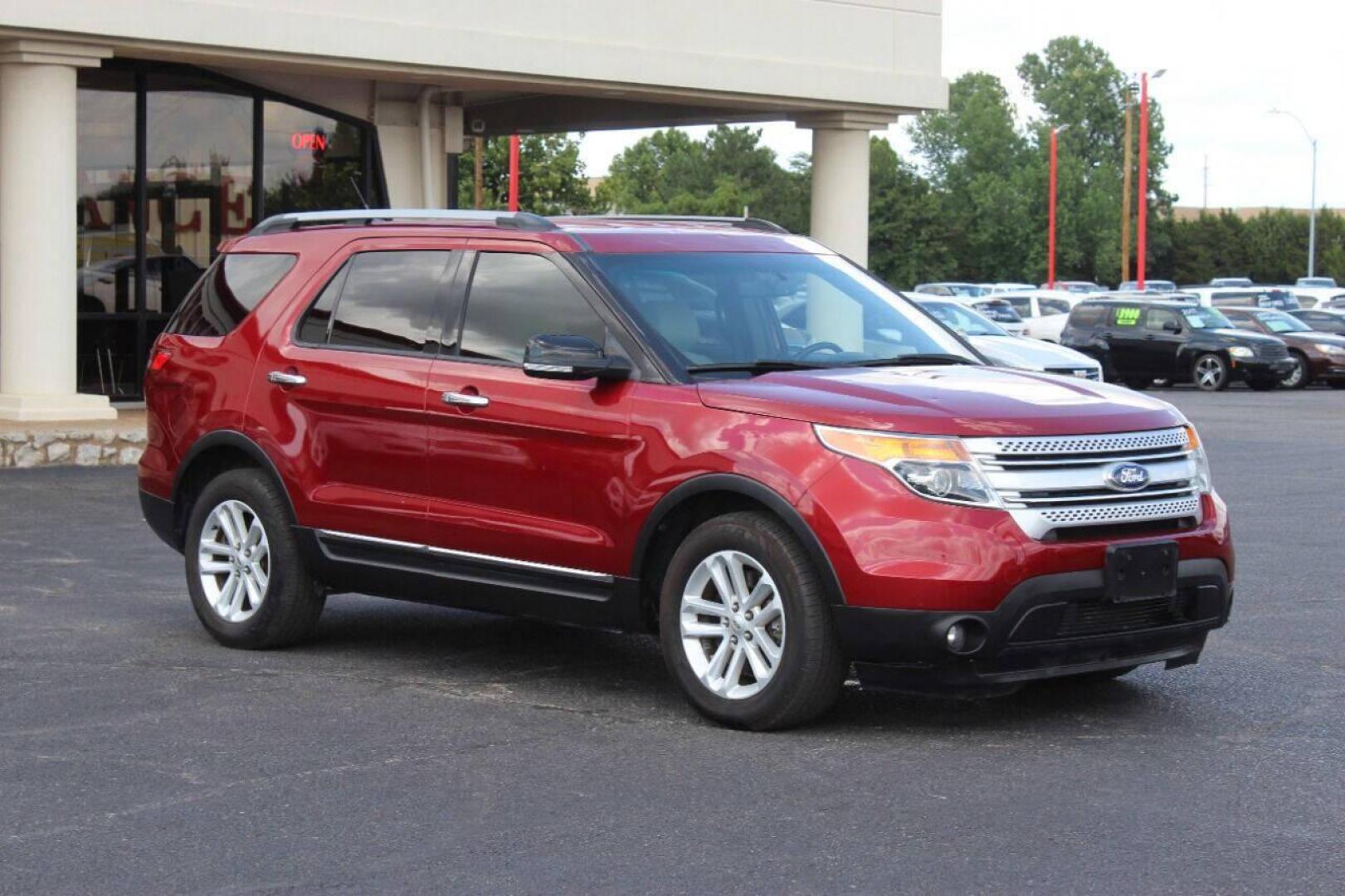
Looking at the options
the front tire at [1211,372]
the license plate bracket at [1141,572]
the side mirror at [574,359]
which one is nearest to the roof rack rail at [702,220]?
the side mirror at [574,359]

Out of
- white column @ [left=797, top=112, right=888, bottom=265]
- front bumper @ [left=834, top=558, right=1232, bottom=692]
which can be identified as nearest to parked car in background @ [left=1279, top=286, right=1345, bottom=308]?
white column @ [left=797, top=112, right=888, bottom=265]

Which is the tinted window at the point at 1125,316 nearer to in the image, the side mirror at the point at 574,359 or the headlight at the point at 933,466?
the side mirror at the point at 574,359

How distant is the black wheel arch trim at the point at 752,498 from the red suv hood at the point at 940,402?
0.26m

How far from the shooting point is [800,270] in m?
8.30

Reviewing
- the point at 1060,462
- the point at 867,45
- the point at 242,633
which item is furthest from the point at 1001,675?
the point at 867,45

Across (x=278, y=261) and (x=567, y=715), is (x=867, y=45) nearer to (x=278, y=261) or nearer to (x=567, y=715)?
(x=278, y=261)

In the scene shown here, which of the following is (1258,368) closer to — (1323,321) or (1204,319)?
(1204,319)

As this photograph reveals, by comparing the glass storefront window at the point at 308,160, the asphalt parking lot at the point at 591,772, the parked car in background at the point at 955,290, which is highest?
the glass storefront window at the point at 308,160

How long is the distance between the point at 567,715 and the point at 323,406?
6.22 feet

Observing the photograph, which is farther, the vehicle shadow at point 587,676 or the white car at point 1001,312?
the white car at point 1001,312

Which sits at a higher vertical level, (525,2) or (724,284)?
A: (525,2)

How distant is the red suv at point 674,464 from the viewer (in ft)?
22.2

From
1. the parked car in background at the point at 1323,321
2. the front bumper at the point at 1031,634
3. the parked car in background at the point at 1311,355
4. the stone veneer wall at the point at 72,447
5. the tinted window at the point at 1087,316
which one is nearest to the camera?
the front bumper at the point at 1031,634

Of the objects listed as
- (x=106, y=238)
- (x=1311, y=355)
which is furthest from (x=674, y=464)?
(x=1311, y=355)
